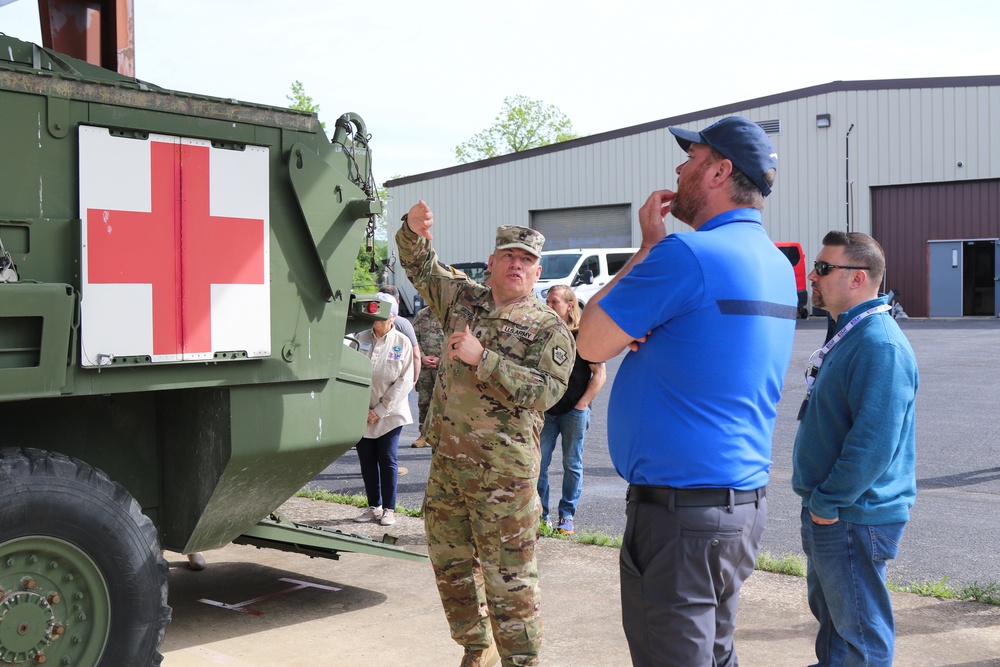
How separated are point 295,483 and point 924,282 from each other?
27.3 m

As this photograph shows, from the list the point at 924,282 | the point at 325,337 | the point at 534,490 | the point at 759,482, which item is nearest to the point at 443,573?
the point at 534,490

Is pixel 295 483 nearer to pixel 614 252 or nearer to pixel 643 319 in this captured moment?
pixel 643 319

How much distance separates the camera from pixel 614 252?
81.8ft

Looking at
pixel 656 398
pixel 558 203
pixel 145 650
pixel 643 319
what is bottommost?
pixel 145 650

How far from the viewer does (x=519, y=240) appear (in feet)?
13.4

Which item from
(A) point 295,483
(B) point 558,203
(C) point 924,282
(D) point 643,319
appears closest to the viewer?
(D) point 643,319

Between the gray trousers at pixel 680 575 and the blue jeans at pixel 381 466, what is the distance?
14.8 ft

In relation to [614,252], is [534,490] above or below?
below

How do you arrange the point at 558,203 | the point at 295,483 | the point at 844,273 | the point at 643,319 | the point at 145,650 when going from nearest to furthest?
the point at 643,319 → the point at 145,650 → the point at 844,273 → the point at 295,483 → the point at 558,203

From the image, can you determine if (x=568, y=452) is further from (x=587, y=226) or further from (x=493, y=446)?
(x=587, y=226)

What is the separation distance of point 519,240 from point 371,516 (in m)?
3.64

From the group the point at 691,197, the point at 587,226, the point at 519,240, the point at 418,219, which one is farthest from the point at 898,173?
the point at 691,197

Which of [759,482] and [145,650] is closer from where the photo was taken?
[759,482]

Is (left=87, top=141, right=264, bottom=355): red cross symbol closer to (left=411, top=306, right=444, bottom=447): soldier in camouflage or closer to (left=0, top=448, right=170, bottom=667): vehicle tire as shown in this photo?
(left=0, top=448, right=170, bottom=667): vehicle tire
